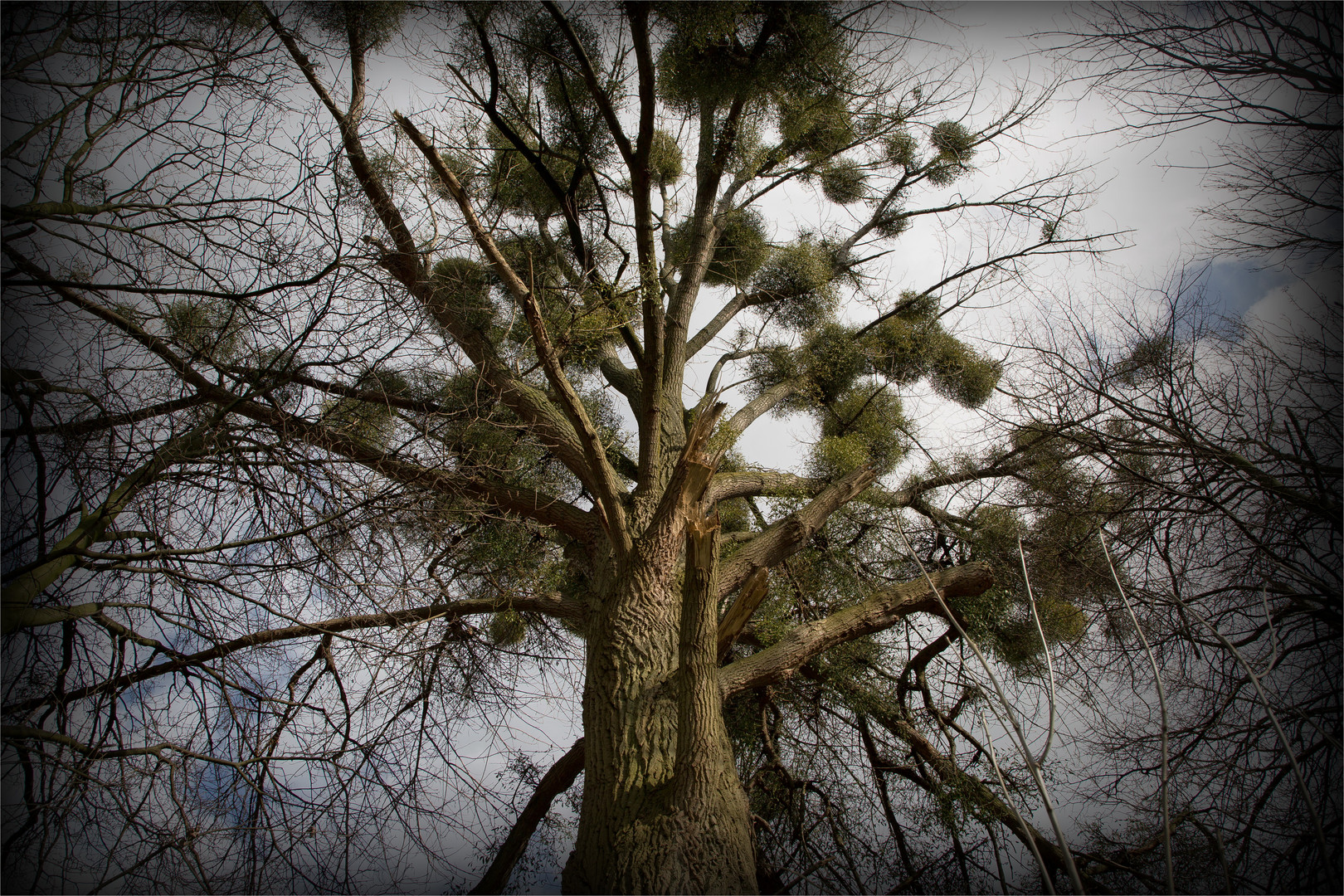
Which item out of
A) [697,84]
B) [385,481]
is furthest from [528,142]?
[385,481]

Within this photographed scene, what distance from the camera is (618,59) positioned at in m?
2.74

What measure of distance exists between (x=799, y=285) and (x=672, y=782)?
13.0ft

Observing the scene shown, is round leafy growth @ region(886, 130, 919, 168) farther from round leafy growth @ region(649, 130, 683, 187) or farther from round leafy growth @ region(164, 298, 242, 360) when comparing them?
round leafy growth @ region(164, 298, 242, 360)

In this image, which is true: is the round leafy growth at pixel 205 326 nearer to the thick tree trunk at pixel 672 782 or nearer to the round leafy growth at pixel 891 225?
the thick tree trunk at pixel 672 782

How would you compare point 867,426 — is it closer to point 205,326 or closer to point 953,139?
point 953,139

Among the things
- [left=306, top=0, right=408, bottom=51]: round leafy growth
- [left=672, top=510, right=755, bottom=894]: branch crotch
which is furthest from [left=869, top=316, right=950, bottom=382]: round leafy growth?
[left=306, top=0, right=408, bottom=51]: round leafy growth

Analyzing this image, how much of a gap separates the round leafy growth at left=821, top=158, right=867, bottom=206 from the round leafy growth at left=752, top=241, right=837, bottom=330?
0.42 metres

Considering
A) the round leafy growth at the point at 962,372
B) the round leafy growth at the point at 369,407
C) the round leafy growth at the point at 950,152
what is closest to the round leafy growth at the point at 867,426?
the round leafy growth at the point at 962,372

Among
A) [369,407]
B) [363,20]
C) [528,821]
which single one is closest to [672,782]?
[528,821]

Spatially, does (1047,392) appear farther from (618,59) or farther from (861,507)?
(618,59)

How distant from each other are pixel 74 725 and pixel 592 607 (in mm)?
1793

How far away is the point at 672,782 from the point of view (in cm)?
215

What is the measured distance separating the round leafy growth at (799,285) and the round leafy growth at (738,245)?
0.48 ft

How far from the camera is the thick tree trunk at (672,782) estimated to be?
2039mm
